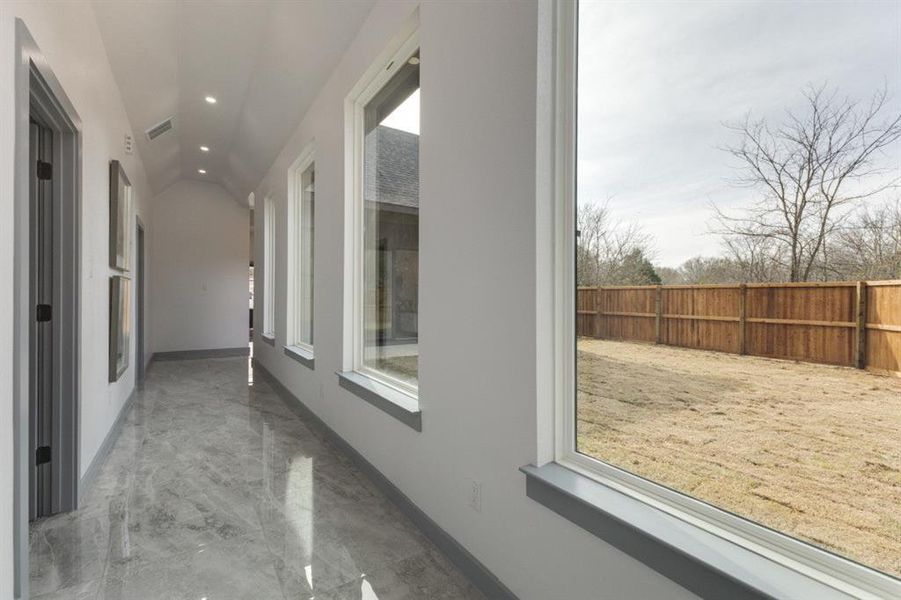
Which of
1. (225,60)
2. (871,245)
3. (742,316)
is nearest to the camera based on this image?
(871,245)

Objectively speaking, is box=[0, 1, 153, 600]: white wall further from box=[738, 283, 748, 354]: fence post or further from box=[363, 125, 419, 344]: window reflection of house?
box=[738, 283, 748, 354]: fence post

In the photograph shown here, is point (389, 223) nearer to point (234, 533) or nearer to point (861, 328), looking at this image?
point (234, 533)

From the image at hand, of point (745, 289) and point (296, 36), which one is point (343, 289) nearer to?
point (296, 36)

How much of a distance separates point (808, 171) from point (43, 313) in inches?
128

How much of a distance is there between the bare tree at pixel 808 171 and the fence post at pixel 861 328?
0.09 m

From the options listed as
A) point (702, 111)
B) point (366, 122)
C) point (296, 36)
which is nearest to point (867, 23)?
point (702, 111)

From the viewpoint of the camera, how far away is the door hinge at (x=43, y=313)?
231 centimetres

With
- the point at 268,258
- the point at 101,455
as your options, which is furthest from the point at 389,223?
the point at 268,258

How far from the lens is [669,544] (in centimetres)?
Answer: 108

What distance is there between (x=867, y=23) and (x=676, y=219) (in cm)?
55

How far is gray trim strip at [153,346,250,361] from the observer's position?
754cm

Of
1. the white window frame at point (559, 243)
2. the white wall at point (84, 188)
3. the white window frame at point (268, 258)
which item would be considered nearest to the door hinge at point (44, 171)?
the white wall at point (84, 188)

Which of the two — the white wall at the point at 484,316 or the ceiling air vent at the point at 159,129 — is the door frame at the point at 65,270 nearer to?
the white wall at the point at 484,316

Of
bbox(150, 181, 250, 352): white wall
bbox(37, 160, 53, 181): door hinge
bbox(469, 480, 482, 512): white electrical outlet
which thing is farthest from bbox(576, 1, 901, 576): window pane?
bbox(150, 181, 250, 352): white wall
